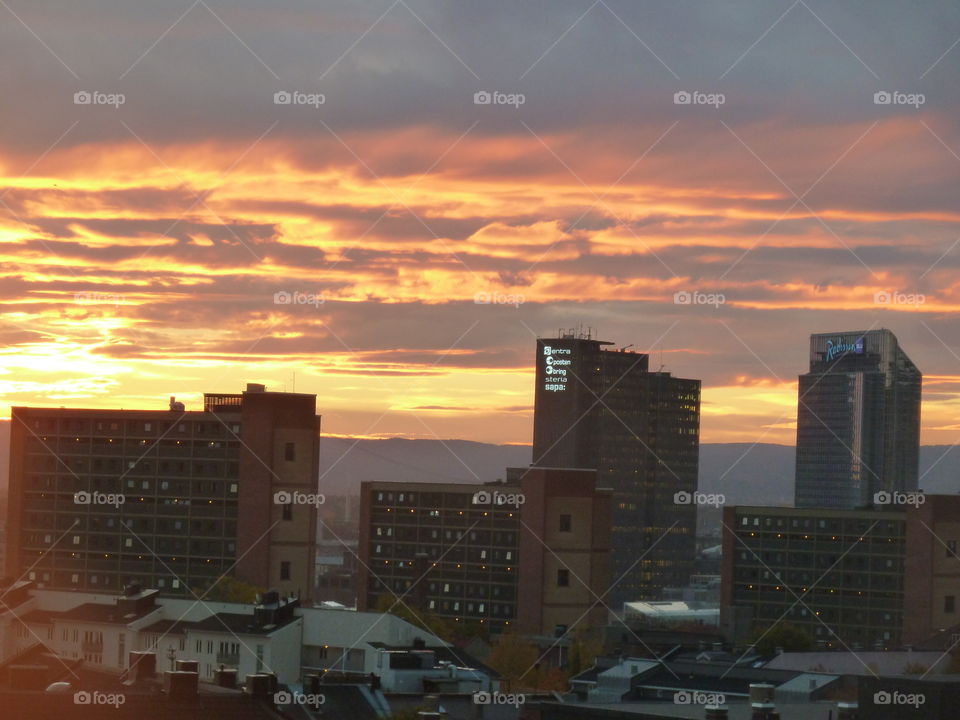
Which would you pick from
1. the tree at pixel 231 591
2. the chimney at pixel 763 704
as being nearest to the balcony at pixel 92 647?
the tree at pixel 231 591

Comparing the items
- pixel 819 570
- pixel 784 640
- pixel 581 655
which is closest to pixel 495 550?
pixel 819 570

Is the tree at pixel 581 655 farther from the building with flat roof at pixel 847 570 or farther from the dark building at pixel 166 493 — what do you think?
the building with flat roof at pixel 847 570

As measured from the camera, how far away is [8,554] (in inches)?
3935

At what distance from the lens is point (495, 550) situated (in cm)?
11494

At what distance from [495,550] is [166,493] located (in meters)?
24.3

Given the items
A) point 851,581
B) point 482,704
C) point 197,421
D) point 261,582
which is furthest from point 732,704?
point 851,581

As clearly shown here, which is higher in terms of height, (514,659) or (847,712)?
(847,712)

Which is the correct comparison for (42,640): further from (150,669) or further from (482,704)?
(150,669)

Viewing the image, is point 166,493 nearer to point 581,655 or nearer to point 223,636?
point 581,655

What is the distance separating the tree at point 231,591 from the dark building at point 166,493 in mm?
3672

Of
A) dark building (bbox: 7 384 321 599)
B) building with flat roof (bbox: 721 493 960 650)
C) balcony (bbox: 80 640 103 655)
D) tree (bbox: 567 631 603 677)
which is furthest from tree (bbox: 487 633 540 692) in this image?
building with flat roof (bbox: 721 493 960 650)

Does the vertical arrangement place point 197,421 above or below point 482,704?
above

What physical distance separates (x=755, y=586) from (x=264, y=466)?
37.8 m

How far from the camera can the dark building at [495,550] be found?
102 meters
